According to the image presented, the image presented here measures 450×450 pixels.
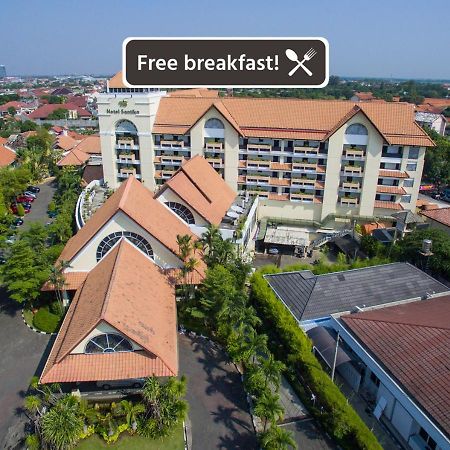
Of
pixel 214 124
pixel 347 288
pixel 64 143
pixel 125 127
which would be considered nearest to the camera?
pixel 347 288

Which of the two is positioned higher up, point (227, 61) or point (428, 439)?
point (227, 61)

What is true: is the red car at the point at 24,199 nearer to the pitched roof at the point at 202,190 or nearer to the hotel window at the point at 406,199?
the pitched roof at the point at 202,190

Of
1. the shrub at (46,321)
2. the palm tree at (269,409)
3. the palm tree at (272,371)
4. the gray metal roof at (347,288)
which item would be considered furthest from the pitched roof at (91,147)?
the palm tree at (269,409)

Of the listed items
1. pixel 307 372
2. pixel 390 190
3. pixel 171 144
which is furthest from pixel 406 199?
pixel 307 372

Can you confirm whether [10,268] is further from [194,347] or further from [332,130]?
[332,130]

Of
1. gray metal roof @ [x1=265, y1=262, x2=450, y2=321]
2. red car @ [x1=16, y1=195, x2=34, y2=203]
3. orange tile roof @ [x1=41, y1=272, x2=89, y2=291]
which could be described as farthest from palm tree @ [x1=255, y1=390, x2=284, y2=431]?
red car @ [x1=16, y1=195, x2=34, y2=203]

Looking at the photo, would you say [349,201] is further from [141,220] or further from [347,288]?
[141,220]
